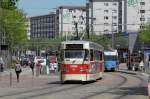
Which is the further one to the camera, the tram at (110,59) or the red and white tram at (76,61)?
the tram at (110,59)

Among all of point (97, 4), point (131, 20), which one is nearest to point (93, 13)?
point (97, 4)

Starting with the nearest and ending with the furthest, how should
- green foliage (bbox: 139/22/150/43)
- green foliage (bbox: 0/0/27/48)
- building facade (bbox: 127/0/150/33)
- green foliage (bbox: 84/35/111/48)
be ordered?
green foliage (bbox: 0/0/27/48) → green foliage (bbox: 139/22/150/43) → green foliage (bbox: 84/35/111/48) → building facade (bbox: 127/0/150/33)

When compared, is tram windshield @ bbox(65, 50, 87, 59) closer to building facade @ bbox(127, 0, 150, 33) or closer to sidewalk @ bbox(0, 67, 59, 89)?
sidewalk @ bbox(0, 67, 59, 89)

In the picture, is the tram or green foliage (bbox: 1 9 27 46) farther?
green foliage (bbox: 1 9 27 46)

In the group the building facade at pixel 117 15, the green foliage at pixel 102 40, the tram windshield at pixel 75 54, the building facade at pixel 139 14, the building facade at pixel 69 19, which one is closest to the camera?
the tram windshield at pixel 75 54

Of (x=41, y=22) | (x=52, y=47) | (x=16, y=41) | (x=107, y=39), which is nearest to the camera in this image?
(x=16, y=41)

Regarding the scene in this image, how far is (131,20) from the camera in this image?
147000mm

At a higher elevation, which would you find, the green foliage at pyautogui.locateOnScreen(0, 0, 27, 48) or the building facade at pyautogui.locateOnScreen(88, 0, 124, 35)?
the building facade at pyautogui.locateOnScreen(88, 0, 124, 35)

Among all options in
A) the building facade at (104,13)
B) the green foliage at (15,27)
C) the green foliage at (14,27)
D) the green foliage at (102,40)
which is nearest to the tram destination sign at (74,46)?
the green foliage at (14,27)

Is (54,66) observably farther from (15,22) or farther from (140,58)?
(15,22)

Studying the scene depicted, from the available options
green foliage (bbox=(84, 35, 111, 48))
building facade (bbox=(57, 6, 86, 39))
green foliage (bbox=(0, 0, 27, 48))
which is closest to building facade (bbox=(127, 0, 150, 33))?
green foliage (bbox=(84, 35, 111, 48))

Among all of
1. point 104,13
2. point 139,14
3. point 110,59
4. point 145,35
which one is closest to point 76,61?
point 110,59

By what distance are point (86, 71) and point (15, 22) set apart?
52933 millimetres

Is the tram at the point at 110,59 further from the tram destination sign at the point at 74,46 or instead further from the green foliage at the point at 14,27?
the tram destination sign at the point at 74,46
